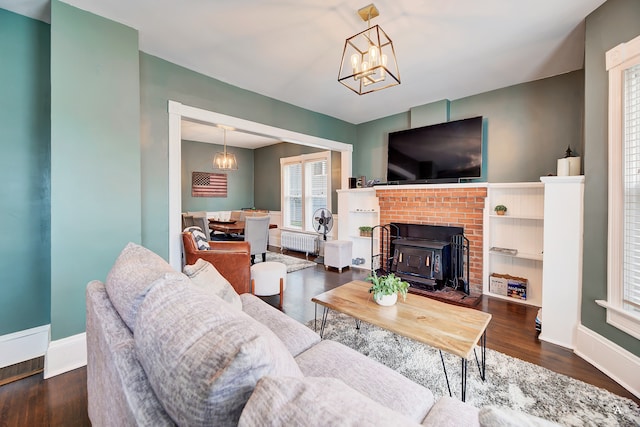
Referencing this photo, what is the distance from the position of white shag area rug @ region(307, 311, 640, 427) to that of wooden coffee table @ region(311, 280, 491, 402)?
0.12 meters

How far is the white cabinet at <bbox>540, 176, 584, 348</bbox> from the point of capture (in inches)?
89.0

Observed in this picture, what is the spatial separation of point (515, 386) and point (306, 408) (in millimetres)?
1930

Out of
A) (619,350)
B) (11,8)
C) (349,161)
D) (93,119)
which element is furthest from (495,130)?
(11,8)

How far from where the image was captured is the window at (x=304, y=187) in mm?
5828

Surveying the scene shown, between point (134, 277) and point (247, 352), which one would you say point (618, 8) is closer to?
point (247, 352)

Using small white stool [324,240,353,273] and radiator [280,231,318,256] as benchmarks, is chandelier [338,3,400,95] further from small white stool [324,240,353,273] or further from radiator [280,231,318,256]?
radiator [280,231,318,256]

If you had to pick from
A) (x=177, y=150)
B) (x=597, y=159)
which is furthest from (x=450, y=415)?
(x=177, y=150)

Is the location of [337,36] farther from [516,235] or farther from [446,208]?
[516,235]

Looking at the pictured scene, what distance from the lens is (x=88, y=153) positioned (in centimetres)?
209

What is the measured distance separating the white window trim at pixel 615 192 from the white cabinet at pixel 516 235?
3.77ft

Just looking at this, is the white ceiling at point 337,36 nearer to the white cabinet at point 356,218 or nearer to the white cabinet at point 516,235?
the white cabinet at point 516,235

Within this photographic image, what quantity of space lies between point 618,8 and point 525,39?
0.60 meters

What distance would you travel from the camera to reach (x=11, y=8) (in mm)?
2057

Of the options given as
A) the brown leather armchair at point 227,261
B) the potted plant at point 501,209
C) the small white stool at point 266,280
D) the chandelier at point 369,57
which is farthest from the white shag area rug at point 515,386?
the chandelier at point 369,57
